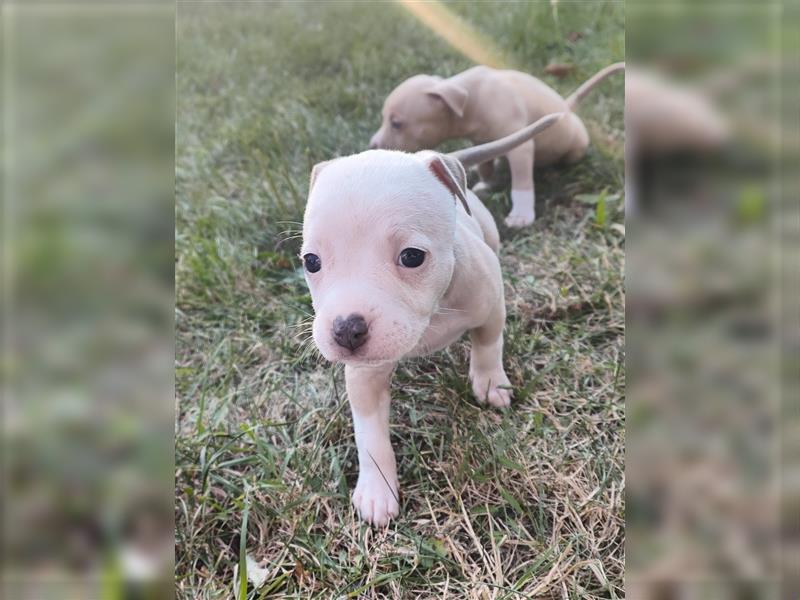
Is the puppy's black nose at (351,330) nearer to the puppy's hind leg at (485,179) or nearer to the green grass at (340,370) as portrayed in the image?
the green grass at (340,370)

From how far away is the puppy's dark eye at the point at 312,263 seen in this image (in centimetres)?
162

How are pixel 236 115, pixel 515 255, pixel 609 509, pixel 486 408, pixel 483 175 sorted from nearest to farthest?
pixel 609 509, pixel 486 408, pixel 515 255, pixel 483 175, pixel 236 115

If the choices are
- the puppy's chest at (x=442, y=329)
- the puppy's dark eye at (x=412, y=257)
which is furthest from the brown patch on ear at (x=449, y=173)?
the puppy's chest at (x=442, y=329)

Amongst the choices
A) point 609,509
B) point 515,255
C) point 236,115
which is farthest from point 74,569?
point 236,115

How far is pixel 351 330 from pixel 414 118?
182 centimetres

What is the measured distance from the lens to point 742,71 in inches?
27.4

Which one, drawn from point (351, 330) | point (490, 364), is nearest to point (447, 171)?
point (351, 330)

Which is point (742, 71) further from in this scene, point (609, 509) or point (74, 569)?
point (609, 509)

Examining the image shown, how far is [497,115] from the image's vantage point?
272 centimetres

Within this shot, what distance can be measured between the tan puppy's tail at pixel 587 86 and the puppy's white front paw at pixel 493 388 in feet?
4.57

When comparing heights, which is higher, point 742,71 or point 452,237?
point 742,71

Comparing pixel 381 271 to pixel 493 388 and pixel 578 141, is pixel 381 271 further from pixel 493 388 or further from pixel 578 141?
pixel 578 141

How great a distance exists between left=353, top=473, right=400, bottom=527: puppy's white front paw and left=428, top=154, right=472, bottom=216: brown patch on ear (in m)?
0.98

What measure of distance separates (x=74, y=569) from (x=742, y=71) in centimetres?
119
